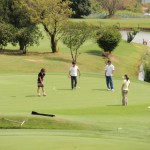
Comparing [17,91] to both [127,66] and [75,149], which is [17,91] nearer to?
[75,149]

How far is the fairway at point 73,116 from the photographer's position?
14.9 m

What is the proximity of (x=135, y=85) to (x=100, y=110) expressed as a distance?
9.46 meters

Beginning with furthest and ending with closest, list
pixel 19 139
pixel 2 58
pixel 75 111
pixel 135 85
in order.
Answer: pixel 2 58 < pixel 135 85 < pixel 75 111 < pixel 19 139

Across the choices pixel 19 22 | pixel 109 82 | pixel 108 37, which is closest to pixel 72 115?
pixel 109 82

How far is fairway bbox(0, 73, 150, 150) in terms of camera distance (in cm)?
1491

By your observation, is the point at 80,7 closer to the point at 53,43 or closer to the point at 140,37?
the point at 140,37

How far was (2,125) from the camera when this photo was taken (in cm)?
1769

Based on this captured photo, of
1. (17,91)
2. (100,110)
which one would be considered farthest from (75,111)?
(17,91)

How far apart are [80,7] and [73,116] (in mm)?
74037

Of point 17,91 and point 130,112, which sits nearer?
point 130,112

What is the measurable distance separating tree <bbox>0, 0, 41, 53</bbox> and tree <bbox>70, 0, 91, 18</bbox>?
4283 cm

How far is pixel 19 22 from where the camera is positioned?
1905 inches

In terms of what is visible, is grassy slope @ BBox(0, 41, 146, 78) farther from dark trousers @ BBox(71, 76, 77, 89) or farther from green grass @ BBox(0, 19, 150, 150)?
dark trousers @ BBox(71, 76, 77, 89)

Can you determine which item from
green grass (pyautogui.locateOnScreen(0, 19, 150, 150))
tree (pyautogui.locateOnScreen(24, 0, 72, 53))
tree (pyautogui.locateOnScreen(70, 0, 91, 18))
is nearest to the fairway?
green grass (pyautogui.locateOnScreen(0, 19, 150, 150))
